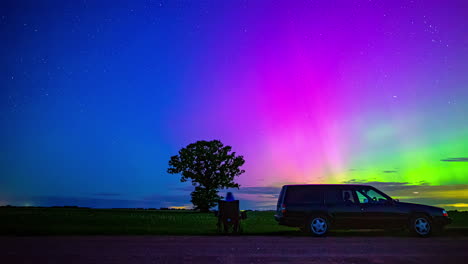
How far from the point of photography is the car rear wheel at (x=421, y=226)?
16.6 metres

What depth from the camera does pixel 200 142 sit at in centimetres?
5425

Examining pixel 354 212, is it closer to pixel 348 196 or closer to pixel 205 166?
pixel 348 196

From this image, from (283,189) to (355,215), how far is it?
3.03 m

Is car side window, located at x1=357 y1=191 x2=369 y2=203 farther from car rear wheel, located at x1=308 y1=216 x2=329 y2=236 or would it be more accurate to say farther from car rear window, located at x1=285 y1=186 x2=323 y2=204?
car rear wheel, located at x1=308 y1=216 x2=329 y2=236

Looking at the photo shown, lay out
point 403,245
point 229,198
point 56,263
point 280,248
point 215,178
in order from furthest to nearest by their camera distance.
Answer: point 215,178 < point 229,198 < point 403,245 < point 280,248 < point 56,263

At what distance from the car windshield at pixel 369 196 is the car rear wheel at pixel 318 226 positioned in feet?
5.74

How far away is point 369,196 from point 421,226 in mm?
2221

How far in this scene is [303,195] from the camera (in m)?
17.3

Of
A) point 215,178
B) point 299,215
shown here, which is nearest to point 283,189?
point 299,215

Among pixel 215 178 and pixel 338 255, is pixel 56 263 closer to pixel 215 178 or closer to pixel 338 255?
pixel 338 255

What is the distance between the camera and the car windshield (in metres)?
17.1

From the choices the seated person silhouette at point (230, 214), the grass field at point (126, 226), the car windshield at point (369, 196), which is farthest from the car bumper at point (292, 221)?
the car windshield at point (369, 196)

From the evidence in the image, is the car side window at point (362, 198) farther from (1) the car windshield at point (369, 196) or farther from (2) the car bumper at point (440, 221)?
(2) the car bumper at point (440, 221)

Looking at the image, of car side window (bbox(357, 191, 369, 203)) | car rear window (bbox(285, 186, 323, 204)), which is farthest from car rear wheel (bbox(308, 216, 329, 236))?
car side window (bbox(357, 191, 369, 203))
